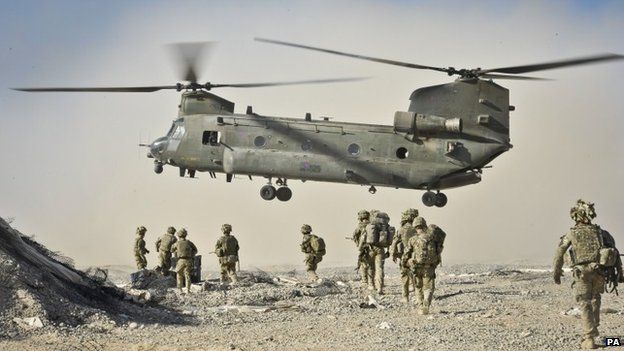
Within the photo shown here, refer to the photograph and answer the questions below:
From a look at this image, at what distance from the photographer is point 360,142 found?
76.9 feet

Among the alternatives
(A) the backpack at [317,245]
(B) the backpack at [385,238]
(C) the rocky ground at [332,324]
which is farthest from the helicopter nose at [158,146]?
(B) the backpack at [385,238]

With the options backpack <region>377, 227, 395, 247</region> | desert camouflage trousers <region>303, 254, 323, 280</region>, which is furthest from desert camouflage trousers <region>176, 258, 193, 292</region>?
backpack <region>377, 227, 395, 247</region>

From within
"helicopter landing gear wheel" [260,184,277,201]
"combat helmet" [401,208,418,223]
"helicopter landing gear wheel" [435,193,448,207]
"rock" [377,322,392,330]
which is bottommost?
"rock" [377,322,392,330]

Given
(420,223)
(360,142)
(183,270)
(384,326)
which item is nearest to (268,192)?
(360,142)

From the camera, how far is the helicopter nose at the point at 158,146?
2494cm

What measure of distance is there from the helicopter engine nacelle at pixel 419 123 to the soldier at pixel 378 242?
15.5ft

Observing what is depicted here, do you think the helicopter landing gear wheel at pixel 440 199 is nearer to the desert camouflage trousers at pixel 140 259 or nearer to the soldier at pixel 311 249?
the soldier at pixel 311 249

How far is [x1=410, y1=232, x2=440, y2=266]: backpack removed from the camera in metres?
14.3

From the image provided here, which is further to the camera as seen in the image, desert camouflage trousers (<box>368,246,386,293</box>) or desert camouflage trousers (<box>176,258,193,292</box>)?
desert camouflage trousers (<box>176,258,193,292</box>)

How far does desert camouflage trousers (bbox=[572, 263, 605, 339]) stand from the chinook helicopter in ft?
39.1

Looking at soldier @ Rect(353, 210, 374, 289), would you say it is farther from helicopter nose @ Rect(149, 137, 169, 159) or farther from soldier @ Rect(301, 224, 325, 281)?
helicopter nose @ Rect(149, 137, 169, 159)

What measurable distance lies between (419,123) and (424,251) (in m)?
9.03

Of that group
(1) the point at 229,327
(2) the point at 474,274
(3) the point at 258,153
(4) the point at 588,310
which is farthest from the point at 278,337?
(2) the point at 474,274

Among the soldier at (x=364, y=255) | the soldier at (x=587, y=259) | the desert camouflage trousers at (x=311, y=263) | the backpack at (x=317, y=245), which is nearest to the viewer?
the soldier at (x=587, y=259)
